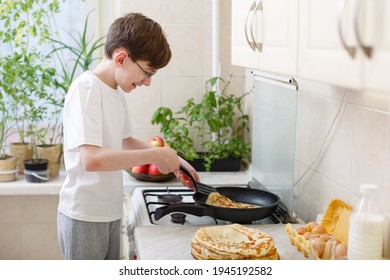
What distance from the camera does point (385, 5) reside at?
1036 millimetres

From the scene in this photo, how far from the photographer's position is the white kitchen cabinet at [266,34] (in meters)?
1.50

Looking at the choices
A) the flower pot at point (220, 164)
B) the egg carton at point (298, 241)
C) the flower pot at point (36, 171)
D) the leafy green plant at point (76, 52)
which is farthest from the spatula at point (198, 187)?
the leafy green plant at point (76, 52)

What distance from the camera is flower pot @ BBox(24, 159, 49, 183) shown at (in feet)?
9.69

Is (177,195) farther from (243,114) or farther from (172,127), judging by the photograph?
(243,114)

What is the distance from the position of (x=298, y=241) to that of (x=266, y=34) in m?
0.57

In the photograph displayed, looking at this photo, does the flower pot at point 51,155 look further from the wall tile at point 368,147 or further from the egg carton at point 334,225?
the wall tile at point 368,147

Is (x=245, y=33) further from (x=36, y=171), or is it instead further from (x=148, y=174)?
(x=36, y=171)

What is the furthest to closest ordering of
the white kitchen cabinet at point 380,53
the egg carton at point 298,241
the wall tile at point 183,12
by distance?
the wall tile at point 183,12, the egg carton at point 298,241, the white kitchen cabinet at point 380,53

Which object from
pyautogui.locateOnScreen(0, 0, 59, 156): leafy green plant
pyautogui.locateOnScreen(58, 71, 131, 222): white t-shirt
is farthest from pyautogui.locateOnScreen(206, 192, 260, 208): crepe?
pyautogui.locateOnScreen(0, 0, 59, 156): leafy green plant

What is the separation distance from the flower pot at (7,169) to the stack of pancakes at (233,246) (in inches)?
59.4

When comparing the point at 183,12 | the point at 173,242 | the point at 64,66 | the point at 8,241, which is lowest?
the point at 8,241

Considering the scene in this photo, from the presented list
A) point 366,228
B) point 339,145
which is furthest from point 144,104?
point 366,228

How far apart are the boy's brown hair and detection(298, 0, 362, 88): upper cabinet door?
0.71 metres

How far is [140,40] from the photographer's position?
2.01m
